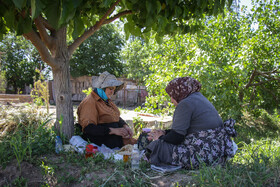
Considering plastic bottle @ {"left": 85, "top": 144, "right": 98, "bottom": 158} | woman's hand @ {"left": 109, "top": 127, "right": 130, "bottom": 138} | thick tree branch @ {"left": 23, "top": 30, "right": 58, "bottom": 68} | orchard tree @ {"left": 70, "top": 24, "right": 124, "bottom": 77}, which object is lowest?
plastic bottle @ {"left": 85, "top": 144, "right": 98, "bottom": 158}

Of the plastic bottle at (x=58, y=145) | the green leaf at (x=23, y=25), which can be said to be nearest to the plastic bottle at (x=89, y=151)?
the plastic bottle at (x=58, y=145)

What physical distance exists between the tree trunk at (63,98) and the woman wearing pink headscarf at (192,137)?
137cm

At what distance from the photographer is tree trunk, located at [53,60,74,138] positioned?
317cm

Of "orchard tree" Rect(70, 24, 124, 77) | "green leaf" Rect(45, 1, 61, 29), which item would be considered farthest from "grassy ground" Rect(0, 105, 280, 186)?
"orchard tree" Rect(70, 24, 124, 77)

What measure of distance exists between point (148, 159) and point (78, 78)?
16424mm

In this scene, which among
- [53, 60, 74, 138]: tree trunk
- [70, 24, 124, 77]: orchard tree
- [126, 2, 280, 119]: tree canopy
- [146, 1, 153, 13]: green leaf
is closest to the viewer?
[146, 1, 153, 13]: green leaf

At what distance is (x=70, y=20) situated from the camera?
2436 mm

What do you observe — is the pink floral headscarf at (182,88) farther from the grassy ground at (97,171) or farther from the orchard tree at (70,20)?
the grassy ground at (97,171)

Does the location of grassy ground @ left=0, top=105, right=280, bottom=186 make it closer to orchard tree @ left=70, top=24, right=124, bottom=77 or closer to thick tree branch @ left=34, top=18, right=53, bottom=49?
thick tree branch @ left=34, top=18, right=53, bottom=49

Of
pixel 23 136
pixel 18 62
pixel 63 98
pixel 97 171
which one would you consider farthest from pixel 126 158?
pixel 18 62

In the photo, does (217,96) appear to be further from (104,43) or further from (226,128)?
(104,43)

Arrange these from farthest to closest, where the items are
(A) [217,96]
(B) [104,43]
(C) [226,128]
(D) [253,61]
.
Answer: (B) [104,43], (D) [253,61], (A) [217,96], (C) [226,128]

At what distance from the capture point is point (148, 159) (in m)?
2.69

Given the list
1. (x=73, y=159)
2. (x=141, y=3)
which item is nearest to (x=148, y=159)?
(x=73, y=159)
